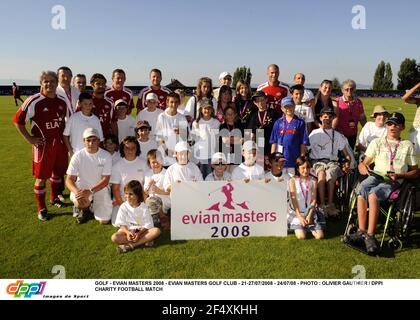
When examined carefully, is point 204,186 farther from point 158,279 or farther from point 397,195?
point 397,195

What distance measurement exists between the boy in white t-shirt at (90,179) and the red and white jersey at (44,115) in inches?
27.2

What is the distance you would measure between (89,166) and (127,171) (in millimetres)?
664

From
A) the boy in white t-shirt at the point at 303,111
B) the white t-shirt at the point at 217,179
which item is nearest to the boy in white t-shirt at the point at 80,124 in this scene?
the white t-shirt at the point at 217,179

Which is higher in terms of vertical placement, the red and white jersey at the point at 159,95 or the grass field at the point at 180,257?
the red and white jersey at the point at 159,95

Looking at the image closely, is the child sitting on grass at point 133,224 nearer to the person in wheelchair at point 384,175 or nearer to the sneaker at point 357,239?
the sneaker at point 357,239

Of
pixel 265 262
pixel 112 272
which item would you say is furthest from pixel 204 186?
pixel 112 272

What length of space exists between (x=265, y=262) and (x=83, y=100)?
3.97 metres

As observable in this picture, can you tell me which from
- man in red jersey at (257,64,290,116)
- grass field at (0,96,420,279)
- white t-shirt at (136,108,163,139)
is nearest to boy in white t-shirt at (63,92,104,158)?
white t-shirt at (136,108,163,139)

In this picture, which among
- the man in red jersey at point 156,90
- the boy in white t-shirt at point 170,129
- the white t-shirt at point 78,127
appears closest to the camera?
the white t-shirt at point 78,127

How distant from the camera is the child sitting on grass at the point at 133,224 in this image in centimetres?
436

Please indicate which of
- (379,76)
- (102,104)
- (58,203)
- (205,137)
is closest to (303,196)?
(205,137)

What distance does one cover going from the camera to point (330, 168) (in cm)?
543

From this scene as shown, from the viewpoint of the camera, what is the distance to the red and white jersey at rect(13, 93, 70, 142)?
537cm

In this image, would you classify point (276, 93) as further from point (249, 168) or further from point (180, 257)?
point (180, 257)
